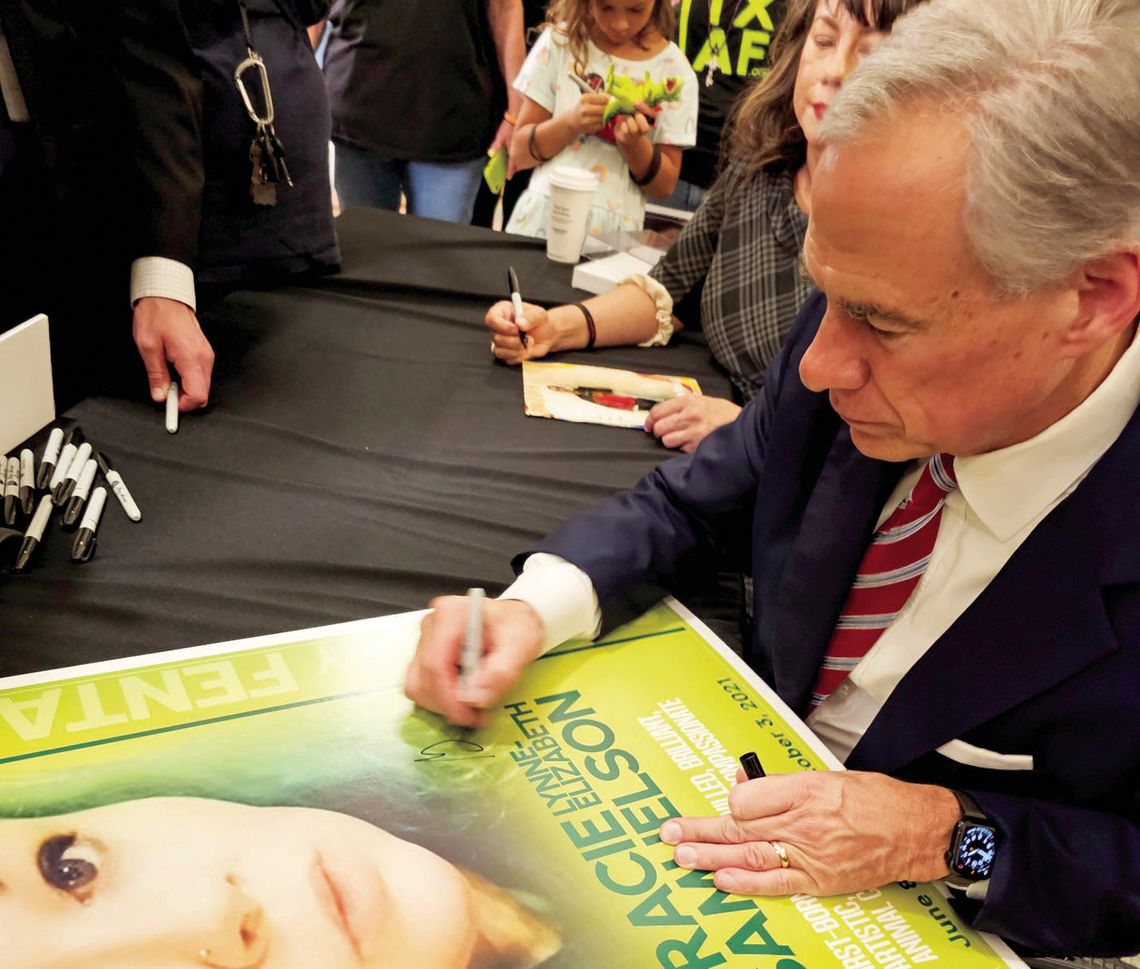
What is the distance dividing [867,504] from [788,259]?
2.83ft

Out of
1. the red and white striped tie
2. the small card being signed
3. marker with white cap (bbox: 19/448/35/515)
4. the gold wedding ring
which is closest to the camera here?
the gold wedding ring

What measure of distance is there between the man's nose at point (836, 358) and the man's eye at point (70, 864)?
1.92 ft

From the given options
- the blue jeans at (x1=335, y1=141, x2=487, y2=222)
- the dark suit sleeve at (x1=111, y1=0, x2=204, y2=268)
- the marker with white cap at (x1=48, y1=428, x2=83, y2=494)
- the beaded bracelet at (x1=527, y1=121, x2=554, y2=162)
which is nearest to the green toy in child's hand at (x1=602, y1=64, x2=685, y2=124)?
the beaded bracelet at (x1=527, y1=121, x2=554, y2=162)

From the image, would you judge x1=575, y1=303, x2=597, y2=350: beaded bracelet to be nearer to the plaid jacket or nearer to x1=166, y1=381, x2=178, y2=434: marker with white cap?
the plaid jacket

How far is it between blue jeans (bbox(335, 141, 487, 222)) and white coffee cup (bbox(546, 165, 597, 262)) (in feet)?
2.66

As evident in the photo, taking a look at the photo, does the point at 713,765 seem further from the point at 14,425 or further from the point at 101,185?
the point at 101,185

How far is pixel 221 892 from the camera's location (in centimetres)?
59

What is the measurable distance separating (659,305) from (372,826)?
127cm

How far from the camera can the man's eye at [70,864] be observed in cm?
58

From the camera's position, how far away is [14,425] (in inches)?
38.1

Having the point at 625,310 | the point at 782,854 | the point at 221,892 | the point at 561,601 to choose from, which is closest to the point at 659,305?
the point at 625,310

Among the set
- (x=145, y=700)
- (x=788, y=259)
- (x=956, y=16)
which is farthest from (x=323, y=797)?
(x=788, y=259)

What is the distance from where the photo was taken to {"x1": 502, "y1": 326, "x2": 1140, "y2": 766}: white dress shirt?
0.73 metres

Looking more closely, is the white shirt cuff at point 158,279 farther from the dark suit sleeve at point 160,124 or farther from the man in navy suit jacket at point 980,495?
the man in navy suit jacket at point 980,495
